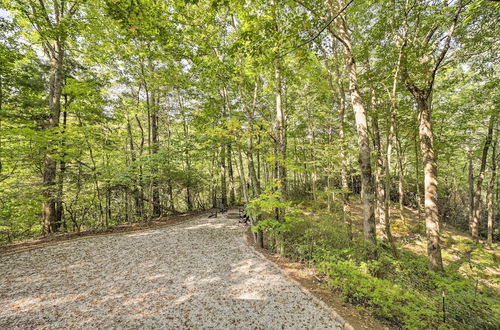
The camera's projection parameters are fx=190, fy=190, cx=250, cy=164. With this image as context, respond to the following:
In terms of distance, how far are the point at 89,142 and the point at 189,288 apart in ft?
25.9

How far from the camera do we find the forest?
15.4 feet

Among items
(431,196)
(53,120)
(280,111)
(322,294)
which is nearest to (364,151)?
(431,196)

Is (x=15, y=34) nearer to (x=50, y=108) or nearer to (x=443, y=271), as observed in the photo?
(x=50, y=108)

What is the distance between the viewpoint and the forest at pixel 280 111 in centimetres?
469

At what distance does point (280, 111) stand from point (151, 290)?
647cm

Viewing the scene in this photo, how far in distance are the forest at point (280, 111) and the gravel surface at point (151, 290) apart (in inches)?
52.2

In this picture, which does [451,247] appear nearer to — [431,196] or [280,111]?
[431,196]

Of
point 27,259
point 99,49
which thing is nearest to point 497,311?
point 27,259

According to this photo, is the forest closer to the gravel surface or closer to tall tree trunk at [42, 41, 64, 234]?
tall tree trunk at [42, 41, 64, 234]

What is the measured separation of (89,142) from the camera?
846 cm

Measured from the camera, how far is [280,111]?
6828 mm

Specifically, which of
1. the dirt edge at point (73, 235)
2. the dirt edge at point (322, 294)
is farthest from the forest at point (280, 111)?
the dirt edge at point (73, 235)

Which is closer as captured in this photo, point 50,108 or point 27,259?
point 27,259

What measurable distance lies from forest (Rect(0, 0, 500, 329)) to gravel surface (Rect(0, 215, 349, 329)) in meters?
1.32
